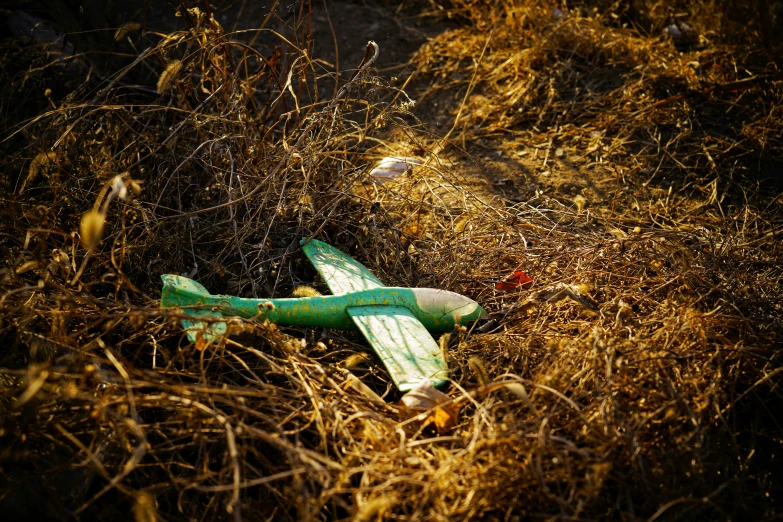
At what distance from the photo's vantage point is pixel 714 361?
2.25 m

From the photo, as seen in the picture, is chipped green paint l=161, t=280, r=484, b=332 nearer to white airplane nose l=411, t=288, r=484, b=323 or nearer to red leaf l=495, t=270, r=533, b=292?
white airplane nose l=411, t=288, r=484, b=323

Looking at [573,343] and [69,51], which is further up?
[69,51]

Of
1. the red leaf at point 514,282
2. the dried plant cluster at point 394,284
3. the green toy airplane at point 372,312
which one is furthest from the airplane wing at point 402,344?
the red leaf at point 514,282

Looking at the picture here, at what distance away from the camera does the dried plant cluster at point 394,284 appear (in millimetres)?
1839

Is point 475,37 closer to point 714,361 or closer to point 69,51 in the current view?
point 69,51

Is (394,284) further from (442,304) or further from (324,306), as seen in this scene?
(324,306)

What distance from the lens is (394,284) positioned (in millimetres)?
2998

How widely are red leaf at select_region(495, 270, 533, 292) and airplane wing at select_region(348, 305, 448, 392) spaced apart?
552mm

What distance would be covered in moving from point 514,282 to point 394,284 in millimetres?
575

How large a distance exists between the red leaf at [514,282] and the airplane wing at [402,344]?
552 millimetres

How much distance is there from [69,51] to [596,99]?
3.97 m

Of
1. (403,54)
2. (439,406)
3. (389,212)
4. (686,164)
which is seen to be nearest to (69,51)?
(403,54)

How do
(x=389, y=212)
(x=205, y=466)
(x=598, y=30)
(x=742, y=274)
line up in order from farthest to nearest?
(x=598, y=30) < (x=389, y=212) < (x=742, y=274) < (x=205, y=466)

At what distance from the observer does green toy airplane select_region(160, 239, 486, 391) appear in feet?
7.39
